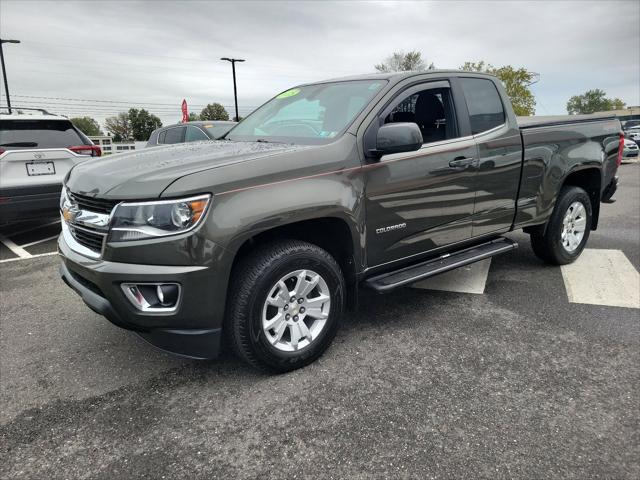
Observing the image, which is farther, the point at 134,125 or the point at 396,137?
the point at 134,125

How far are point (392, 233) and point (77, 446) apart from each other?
7.23ft

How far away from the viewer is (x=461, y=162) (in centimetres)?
351

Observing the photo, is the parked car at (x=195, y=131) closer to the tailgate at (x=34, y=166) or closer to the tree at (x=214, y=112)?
the tailgate at (x=34, y=166)

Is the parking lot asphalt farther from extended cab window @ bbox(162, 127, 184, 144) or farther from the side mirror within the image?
extended cab window @ bbox(162, 127, 184, 144)

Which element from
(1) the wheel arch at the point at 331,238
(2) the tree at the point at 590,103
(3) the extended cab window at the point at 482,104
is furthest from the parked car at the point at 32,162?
(2) the tree at the point at 590,103

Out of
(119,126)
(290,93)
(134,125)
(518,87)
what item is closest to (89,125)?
(119,126)

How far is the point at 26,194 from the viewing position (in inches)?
217

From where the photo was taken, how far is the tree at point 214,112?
245 ft

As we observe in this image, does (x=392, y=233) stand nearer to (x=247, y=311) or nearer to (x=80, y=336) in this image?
(x=247, y=311)

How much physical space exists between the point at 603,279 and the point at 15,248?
6997 millimetres

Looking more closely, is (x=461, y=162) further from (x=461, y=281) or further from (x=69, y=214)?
(x=69, y=214)

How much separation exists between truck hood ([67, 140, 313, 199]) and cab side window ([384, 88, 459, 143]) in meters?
1.15

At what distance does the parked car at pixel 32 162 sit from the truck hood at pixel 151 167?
3065mm

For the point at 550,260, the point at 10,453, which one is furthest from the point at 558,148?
the point at 10,453
